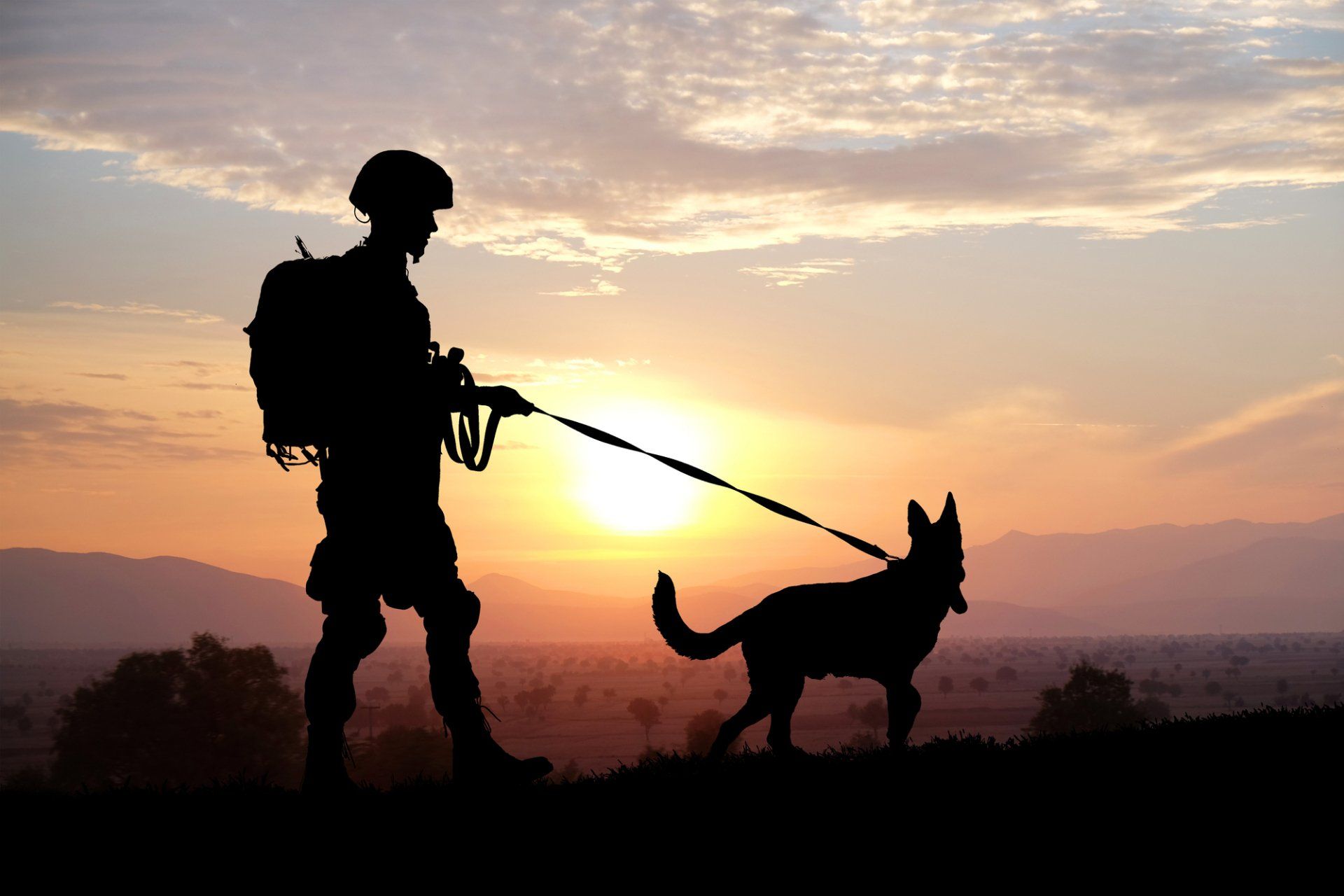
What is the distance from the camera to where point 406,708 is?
140 metres

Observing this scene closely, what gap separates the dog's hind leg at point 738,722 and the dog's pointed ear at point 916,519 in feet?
6.46

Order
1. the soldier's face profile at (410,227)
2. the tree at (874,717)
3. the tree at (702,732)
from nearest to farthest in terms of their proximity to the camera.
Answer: the soldier's face profile at (410,227) < the tree at (702,732) < the tree at (874,717)

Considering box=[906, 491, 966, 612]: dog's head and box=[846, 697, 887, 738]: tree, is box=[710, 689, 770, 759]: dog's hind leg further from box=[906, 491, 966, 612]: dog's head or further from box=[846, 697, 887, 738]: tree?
box=[846, 697, 887, 738]: tree

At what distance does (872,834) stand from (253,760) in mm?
66099

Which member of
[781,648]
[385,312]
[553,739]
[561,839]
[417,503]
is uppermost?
[385,312]

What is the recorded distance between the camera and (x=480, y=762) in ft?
25.7

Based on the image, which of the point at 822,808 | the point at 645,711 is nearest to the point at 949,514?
the point at 822,808

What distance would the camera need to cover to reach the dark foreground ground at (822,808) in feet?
20.8

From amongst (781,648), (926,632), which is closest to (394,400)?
(781,648)

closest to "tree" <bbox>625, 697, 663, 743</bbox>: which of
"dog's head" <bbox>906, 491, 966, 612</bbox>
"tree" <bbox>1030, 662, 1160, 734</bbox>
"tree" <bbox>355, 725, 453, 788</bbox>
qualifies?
"tree" <bbox>1030, 662, 1160, 734</bbox>

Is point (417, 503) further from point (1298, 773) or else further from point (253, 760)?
point (253, 760)

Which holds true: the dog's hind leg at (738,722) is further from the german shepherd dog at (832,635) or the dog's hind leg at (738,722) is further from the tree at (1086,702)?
the tree at (1086,702)

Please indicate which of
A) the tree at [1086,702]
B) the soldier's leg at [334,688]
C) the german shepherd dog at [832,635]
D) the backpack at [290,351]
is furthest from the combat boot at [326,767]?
the tree at [1086,702]

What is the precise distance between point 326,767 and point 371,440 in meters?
2.16
